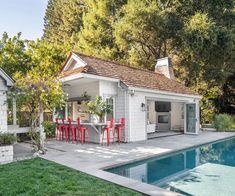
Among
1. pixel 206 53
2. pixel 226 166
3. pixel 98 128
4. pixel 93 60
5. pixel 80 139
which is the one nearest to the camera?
pixel 226 166

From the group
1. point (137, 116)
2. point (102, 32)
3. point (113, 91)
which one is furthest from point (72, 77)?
point (102, 32)

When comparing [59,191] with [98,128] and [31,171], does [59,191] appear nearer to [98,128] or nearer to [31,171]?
[31,171]

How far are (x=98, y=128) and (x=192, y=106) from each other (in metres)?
8.47

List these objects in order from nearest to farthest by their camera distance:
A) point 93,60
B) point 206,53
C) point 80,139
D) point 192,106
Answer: point 80,139 → point 93,60 → point 192,106 → point 206,53

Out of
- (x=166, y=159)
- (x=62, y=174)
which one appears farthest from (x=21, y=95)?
(x=166, y=159)

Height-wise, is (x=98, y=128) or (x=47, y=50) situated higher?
(x=47, y=50)

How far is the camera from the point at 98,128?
40.3 ft

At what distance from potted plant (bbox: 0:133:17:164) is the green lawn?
35.1 inches

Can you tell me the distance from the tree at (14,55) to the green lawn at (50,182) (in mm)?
12764

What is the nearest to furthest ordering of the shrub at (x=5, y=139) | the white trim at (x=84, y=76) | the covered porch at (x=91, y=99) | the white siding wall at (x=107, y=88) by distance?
1. the shrub at (x=5, y=139)
2. the white trim at (x=84, y=76)
3. the covered porch at (x=91, y=99)
4. the white siding wall at (x=107, y=88)

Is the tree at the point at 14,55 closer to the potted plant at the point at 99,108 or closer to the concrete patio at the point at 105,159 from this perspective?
the potted plant at the point at 99,108

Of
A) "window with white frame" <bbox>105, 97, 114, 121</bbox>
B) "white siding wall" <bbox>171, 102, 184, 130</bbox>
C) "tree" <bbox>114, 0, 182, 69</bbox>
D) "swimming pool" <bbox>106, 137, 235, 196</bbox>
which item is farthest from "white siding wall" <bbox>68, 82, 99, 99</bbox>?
"tree" <bbox>114, 0, 182, 69</bbox>

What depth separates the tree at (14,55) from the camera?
59.2 feet

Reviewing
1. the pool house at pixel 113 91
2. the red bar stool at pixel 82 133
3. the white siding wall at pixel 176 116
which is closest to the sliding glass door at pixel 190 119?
the pool house at pixel 113 91
